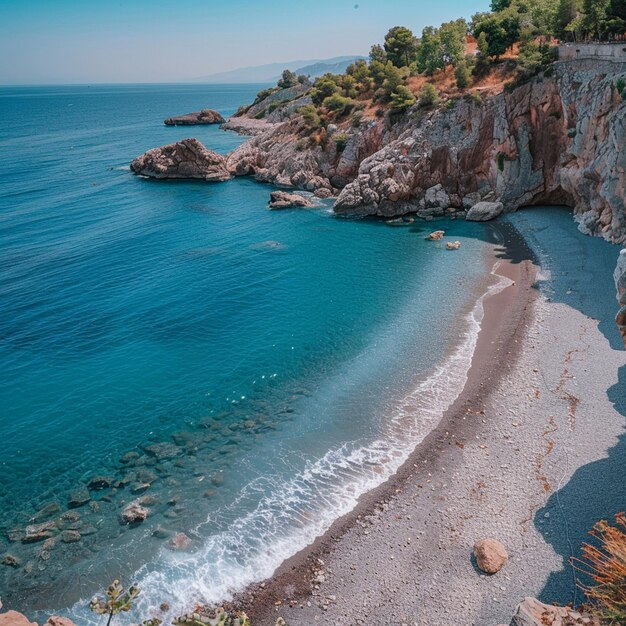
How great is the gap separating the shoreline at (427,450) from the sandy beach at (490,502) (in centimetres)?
6

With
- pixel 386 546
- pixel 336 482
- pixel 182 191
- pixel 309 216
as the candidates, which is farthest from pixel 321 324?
pixel 182 191

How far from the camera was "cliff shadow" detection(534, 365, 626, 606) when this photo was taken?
59.0ft

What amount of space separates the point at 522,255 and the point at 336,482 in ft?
112

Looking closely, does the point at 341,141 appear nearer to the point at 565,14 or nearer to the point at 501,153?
the point at 501,153

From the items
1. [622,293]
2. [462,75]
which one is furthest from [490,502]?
[462,75]

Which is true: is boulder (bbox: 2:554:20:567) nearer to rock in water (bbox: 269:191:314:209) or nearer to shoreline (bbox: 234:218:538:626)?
shoreline (bbox: 234:218:538:626)

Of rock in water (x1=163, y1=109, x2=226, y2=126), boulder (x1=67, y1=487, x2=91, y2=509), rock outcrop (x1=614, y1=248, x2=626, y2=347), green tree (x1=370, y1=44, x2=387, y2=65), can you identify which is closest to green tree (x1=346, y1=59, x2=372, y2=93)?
green tree (x1=370, y1=44, x2=387, y2=65)

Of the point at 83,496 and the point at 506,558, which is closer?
the point at 506,558

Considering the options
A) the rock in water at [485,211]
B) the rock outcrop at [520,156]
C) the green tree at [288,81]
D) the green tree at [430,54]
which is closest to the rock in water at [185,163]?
the rock outcrop at [520,156]

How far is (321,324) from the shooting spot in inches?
1506

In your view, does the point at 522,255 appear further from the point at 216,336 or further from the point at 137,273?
the point at 137,273

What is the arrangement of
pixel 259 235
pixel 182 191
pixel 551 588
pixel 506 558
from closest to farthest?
1. pixel 551 588
2. pixel 506 558
3. pixel 259 235
4. pixel 182 191

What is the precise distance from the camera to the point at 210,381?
32.0 meters

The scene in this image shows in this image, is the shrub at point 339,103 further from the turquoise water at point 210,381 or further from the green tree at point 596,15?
the green tree at point 596,15
